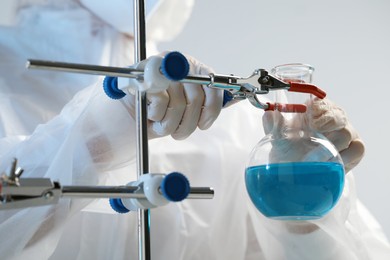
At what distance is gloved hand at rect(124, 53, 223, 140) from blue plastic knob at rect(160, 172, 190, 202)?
0.19 m

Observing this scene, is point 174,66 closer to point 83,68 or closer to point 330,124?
point 83,68

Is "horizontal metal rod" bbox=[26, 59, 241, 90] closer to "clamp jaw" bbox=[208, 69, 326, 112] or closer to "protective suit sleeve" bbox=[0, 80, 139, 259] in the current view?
"clamp jaw" bbox=[208, 69, 326, 112]

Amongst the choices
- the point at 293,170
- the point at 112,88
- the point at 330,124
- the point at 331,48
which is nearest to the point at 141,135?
the point at 112,88

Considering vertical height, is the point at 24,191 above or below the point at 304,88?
below

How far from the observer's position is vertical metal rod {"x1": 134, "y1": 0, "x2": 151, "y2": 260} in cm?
59

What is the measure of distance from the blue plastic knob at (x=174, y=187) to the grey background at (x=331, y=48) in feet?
3.30

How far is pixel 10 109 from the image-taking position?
3.32 feet

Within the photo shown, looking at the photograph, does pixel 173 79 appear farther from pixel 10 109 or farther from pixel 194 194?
pixel 10 109

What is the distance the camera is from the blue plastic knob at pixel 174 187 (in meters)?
0.53

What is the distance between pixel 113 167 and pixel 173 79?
13.4 inches

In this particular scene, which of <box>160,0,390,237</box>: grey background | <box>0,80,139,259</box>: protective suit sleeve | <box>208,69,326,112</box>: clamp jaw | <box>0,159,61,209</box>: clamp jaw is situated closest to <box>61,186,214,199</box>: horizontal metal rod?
<box>0,159,61,209</box>: clamp jaw

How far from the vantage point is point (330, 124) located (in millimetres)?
845

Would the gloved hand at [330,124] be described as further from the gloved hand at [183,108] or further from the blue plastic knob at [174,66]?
the blue plastic knob at [174,66]

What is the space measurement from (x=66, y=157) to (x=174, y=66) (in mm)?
314
